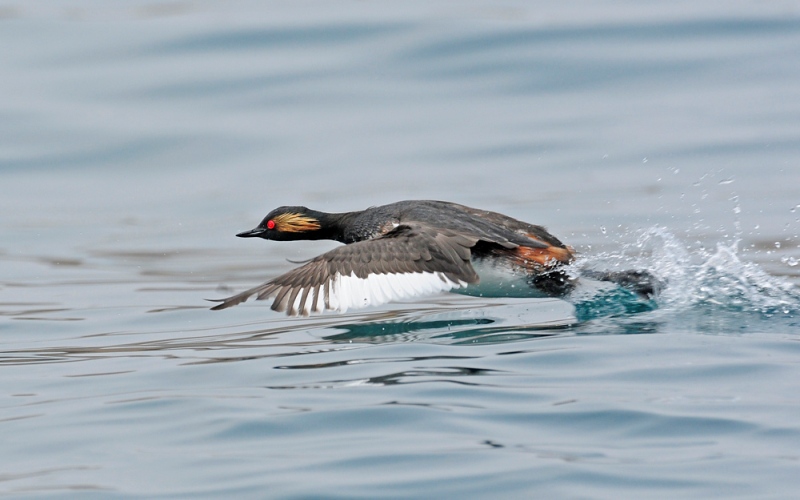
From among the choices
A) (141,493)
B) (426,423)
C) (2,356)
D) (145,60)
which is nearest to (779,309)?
(426,423)

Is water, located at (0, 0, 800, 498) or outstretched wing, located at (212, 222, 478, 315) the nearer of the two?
water, located at (0, 0, 800, 498)

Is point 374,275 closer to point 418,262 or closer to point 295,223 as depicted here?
point 418,262

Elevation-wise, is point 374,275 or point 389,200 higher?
point 389,200

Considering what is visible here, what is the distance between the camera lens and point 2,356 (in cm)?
686

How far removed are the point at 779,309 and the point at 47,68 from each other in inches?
427

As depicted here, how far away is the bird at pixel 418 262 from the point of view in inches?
256

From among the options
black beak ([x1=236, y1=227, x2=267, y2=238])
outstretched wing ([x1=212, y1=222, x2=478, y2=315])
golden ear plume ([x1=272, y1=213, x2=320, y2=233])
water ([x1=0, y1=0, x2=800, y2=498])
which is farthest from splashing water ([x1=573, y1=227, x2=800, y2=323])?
black beak ([x1=236, y1=227, x2=267, y2=238])

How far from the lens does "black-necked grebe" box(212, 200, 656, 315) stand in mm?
6500

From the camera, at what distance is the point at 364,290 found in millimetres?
6504

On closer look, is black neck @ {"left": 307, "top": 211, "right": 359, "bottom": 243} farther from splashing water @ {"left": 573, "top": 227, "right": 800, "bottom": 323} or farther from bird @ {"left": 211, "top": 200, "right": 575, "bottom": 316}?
splashing water @ {"left": 573, "top": 227, "right": 800, "bottom": 323}

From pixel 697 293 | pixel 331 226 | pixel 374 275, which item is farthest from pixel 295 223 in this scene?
pixel 697 293

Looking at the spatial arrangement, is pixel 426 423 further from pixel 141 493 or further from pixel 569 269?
pixel 569 269

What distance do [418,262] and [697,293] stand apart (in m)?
1.85

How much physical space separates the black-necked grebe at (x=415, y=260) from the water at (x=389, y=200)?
31 cm
